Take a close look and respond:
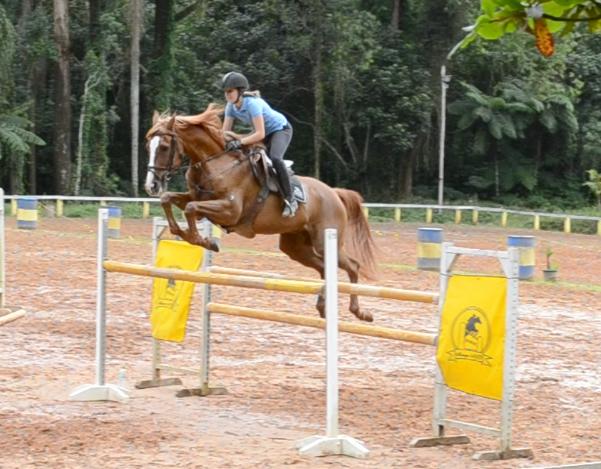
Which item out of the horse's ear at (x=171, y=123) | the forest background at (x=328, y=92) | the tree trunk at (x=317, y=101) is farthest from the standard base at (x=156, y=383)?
the tree trunk at (x=317, y=101)

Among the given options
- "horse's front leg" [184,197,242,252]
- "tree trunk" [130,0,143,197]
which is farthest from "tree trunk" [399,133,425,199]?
"horse's front leg" [184,197,242,252]

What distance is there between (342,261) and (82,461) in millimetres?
4463

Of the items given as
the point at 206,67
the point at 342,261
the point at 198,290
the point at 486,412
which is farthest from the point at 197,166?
the point at 206,67

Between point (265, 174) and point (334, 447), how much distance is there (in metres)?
3.45

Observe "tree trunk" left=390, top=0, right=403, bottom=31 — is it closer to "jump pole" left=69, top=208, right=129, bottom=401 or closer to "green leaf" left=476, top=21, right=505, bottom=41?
"jump pole" left=69, top=208, right=129, bottom=401

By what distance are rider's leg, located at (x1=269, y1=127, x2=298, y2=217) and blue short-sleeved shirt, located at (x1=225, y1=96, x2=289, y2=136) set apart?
7 cm

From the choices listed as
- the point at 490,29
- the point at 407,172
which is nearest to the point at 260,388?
the point at 490,29

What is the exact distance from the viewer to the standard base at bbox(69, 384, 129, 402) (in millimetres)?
9148

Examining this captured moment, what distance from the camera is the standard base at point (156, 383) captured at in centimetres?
989

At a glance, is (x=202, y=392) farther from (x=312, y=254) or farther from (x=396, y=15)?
(x=396, y=15)

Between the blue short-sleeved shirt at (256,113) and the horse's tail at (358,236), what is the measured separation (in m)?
1.01

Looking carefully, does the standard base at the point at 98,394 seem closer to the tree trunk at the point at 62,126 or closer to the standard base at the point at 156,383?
the standard base at the point at 156,383

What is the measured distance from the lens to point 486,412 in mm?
8945

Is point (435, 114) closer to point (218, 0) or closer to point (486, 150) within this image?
point (486, 150)
